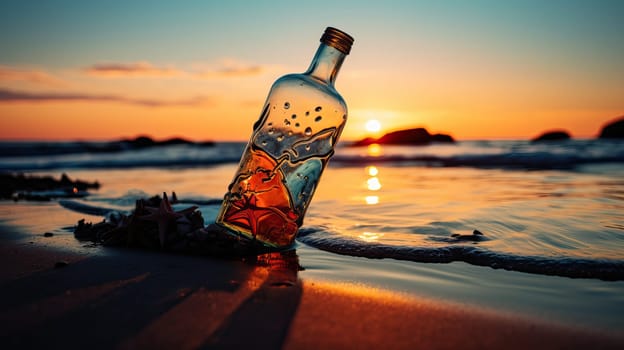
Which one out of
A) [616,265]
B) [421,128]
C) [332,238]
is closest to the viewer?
[616,265]

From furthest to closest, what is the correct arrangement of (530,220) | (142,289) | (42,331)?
1. (530,220)
2. (142,289)
3. (42,331)

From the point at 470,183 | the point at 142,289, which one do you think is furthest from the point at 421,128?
the point at 142,289

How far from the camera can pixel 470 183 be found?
5.67 meters

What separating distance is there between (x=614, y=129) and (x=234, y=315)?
29.9 m

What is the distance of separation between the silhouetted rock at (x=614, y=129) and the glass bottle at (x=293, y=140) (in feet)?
91.7

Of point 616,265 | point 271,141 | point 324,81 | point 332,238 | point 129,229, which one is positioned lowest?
point 129,229

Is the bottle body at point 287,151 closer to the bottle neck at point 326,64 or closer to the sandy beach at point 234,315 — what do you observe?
the bottle neck at point 326,64

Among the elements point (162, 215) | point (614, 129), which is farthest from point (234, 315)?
point (614, 129)

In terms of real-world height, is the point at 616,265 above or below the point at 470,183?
below

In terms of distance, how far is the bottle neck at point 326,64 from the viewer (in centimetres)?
219

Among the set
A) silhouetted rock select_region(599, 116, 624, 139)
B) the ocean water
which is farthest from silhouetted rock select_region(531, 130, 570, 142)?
the ocean water

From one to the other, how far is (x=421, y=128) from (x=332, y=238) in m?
25.4

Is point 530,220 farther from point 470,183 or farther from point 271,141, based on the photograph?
point 470,183

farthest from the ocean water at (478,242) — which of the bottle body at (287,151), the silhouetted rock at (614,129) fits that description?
the silhouetted rock at (614,129)
